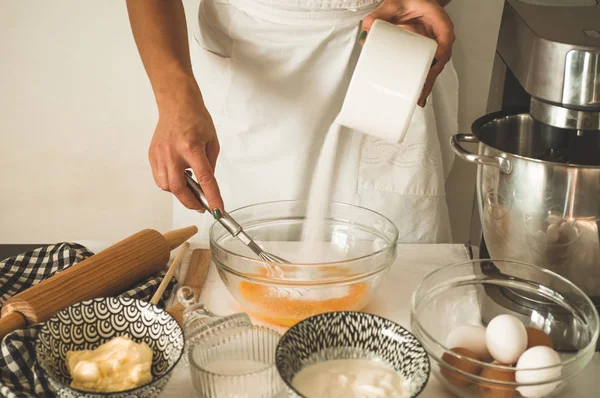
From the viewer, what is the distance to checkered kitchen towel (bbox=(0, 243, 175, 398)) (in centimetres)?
73

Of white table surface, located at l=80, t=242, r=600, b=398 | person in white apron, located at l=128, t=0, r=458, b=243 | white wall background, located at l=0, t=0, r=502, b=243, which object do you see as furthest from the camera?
white wall background, located at l=0, t=0, r=502, b=243

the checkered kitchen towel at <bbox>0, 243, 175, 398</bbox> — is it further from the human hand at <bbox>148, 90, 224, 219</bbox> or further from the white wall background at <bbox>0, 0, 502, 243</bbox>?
the white wall background at <bbox>0, 0, 502, 243</bbox>

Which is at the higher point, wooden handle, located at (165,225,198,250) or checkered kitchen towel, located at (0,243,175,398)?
wooden handle, located at (165,225,198,250)

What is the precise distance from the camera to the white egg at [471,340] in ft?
2.46

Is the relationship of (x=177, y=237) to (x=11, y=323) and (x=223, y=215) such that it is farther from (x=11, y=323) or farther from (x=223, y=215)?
(x=11, y=323)

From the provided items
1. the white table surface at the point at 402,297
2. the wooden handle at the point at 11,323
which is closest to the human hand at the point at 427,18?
the white table surface at the point at 402,297

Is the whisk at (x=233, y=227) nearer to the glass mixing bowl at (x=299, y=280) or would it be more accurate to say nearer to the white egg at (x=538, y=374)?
the glass mixing bowl at (x=299, y=280)

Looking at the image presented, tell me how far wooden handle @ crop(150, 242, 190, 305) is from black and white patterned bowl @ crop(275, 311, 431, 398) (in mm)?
252

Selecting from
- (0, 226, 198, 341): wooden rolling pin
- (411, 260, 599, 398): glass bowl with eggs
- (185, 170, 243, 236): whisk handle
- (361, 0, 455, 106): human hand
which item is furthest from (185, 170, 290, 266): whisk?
(361, 0, 455, 106): human hand

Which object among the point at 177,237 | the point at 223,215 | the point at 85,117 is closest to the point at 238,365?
the point at 223,215

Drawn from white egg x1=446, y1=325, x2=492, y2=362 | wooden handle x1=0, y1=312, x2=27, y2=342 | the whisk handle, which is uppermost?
the whisk handle

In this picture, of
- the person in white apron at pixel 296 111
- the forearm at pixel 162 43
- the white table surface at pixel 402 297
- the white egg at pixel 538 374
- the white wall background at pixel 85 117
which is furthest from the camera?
the white wall background at pixel 85 117

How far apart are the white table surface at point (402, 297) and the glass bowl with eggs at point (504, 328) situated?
34 mm

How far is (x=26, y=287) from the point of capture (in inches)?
37.2
